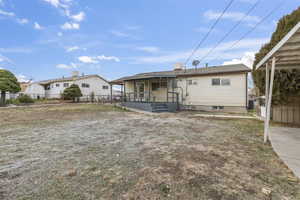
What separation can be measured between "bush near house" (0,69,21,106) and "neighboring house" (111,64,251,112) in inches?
643

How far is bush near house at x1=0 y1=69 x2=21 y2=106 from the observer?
17.4 meters

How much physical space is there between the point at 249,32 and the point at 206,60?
4433mm

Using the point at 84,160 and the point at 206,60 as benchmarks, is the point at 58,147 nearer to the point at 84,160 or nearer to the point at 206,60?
the point at 84,160

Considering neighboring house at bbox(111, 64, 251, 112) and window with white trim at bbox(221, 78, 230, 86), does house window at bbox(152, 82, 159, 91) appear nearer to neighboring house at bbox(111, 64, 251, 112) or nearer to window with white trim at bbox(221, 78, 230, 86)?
neighboring house at bbox(111, 64, 251, 112)

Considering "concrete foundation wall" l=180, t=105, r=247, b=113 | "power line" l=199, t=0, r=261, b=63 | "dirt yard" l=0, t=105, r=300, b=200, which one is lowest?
"dirt yard" l=0, t=105, r=300, b=200

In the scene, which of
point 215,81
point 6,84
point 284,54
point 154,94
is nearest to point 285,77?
point 284,54

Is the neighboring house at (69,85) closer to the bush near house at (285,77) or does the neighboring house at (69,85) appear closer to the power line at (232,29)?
the power line at (232,29)

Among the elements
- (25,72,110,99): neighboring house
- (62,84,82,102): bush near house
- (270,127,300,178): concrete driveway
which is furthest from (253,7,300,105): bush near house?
(25,72,110,99): neighboring house

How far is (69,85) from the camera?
25.1 meters

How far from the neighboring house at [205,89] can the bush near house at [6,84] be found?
1633cm

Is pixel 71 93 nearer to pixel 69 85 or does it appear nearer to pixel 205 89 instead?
pixel 69 85

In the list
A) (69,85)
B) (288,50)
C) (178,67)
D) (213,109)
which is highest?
(178,67)

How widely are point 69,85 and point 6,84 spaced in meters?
8.30

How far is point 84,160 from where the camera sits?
2.84m
